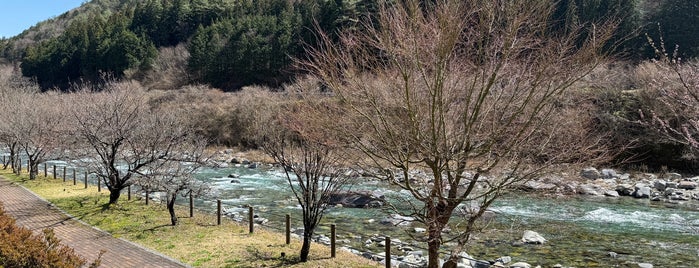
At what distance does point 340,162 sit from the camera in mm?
A: 10648

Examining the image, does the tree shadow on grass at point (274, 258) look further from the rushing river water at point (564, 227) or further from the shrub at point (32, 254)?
the shrub at point (32, 254)

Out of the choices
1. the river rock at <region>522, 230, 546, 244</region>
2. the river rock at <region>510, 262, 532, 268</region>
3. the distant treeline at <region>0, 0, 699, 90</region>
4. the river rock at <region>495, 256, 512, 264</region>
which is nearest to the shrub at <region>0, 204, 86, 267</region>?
the river rock at <region>510, 262, 532, 268</region>

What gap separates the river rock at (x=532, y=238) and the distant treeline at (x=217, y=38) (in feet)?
79.5

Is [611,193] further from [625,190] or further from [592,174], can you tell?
[592,174]

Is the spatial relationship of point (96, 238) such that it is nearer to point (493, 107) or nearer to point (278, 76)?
point (493, 107)

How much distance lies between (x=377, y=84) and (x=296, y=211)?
1044 centimetres

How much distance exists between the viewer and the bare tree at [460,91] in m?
7.01

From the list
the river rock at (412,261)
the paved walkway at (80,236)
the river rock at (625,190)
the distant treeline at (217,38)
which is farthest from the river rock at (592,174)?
the paved walkway at (80,236)

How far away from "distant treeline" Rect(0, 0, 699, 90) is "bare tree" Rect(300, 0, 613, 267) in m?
29.4

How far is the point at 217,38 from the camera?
71.4 m

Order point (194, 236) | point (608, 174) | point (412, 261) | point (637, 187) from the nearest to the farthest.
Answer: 1. point (412, 261)
2. point (194, 236)
3. point (637, 187)
4. point (608, 174)

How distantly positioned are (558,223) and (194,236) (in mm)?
11540

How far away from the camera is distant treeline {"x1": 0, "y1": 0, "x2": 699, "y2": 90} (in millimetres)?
42438

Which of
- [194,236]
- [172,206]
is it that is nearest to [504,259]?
[194,236]
